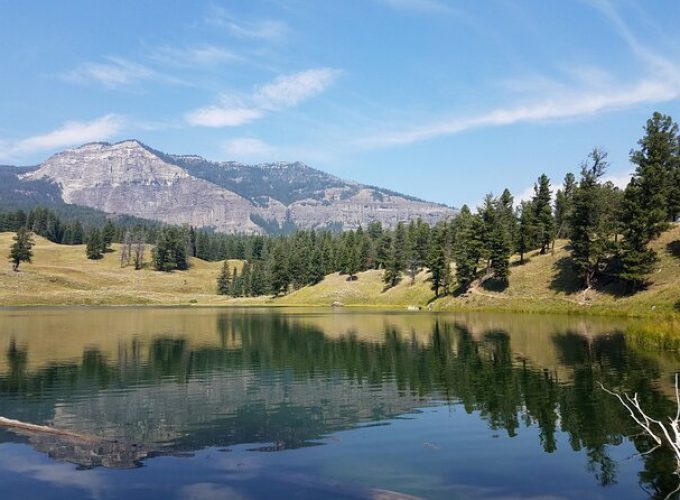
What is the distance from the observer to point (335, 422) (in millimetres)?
25500

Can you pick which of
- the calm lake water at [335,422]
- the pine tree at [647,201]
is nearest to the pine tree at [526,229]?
the pine tree at [647,201]

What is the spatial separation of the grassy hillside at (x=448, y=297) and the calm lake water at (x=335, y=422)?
41293mm

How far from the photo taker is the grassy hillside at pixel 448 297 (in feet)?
287

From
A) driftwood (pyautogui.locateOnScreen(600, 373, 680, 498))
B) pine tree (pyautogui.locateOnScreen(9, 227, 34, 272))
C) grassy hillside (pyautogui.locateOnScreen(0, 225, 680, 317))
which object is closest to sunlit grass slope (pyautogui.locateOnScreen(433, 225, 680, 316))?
grassy hillside (pyautogui.locateOnScreen(0, 225, 680, 317))

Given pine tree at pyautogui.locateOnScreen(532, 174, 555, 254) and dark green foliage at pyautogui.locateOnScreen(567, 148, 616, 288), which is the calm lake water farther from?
pine tree at pyautogui.locateOnScreen(532, 174, 555, 254)

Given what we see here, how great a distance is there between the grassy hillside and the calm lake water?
135 feet

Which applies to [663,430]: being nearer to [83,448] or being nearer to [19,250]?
[83,448]

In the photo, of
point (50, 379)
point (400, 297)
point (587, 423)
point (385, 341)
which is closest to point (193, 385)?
point (50, 379)

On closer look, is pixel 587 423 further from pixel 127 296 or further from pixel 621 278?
pixel 127 296

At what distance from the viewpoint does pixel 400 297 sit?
491ft

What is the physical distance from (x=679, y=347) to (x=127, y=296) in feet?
558

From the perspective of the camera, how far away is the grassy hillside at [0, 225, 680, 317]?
87375 millimetres

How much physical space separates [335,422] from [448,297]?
108 metres

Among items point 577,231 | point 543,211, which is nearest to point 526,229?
point 543,211
